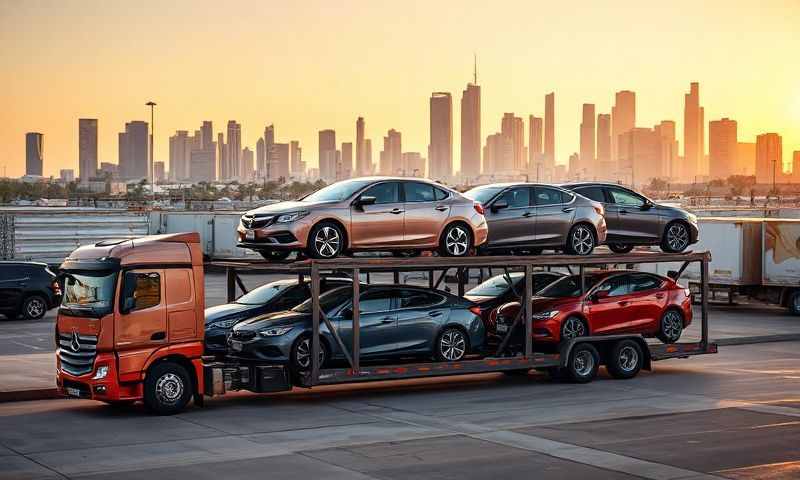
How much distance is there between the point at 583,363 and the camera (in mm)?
20469

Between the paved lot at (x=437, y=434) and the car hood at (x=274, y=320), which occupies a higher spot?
the car hood at (x=274, y=320)

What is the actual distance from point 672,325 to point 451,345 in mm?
5378

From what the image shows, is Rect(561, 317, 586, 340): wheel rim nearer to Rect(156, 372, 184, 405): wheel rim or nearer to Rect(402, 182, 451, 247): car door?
Rect(402, 182, 451, 247): car door

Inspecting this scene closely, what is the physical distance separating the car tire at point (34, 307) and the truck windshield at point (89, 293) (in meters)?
16.3

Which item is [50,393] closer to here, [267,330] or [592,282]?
[267,330]

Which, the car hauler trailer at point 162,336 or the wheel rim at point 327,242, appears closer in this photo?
the car hauler trailer at point 162,336

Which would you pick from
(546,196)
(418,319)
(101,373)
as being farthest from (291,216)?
(546,196)

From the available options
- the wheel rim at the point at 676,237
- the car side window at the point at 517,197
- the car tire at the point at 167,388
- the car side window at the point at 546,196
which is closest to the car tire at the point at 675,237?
the wheel rim at the point at 676,237

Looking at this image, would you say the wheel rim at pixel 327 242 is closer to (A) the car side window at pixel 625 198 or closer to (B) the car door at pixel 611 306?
(B) the car door at pixel 611 306

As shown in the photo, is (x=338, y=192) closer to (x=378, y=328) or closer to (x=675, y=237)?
(x=378, y=328)

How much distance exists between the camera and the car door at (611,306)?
20922 mm

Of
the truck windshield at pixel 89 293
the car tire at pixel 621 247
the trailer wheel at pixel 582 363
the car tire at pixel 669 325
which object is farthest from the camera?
the car tire at pixel 621 247

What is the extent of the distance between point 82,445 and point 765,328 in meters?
22.3

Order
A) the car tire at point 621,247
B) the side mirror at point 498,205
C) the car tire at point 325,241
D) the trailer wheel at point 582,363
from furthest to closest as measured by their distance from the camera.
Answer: the car tire at point 621,247 → the side mirror at point 498,205 → the trailer wheel at point 582,363 → the car tire at point 325,241
